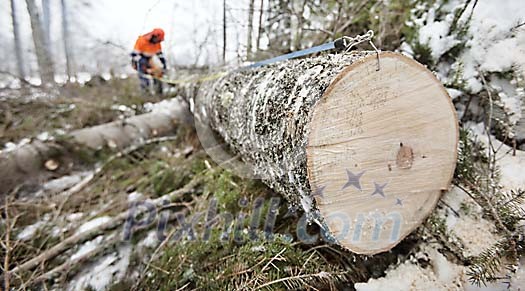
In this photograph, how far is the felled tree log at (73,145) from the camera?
2.48 meters

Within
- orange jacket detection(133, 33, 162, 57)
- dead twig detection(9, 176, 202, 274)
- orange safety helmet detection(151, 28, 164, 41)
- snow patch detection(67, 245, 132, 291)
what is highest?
orange safety helmet detection(151, 28, 164, 41)

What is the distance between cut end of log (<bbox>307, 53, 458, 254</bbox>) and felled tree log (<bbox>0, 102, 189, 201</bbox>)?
→ 2.67 meters

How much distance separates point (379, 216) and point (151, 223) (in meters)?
1.51

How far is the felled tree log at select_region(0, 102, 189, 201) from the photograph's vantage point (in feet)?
8.15

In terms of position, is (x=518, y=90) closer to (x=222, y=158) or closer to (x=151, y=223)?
(x=222, y=158)

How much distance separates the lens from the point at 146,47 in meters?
3.90

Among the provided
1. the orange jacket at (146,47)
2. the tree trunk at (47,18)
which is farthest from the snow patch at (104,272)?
the tree trunk at (47,18)

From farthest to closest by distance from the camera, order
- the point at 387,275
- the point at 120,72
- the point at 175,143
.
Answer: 1. the point at 120,72
2. the point at 175,143
3. the point at 387,275

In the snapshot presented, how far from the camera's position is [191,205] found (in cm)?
212

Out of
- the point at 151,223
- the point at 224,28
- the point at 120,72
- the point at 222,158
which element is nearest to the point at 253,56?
the point at 224,28

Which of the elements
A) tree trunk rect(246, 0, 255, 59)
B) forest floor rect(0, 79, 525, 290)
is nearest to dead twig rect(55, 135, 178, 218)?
forest floor rect(0, 79, 525, 290)

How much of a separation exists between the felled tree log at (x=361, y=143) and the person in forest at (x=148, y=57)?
9.87 ft

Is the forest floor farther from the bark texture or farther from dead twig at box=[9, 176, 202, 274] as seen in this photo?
the bark texture

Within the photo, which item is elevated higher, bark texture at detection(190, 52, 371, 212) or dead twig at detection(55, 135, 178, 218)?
bark texture at detection(190, 52, 371, 212)
